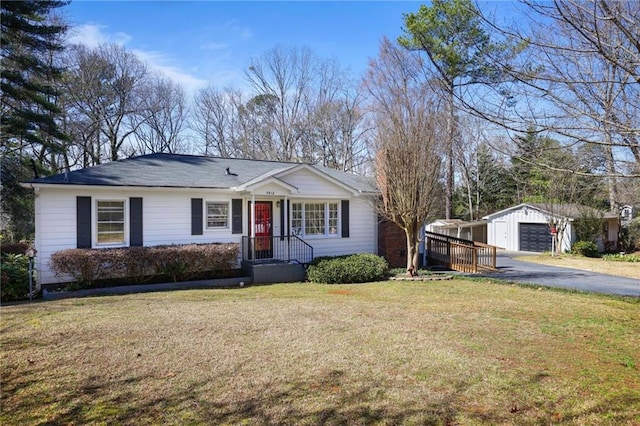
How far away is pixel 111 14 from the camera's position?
12.5m

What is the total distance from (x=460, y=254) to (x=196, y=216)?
34.4ft

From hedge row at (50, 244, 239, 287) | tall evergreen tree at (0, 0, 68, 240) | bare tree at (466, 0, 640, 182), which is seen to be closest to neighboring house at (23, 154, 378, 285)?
hedge row at (50, 244, 239, 287)

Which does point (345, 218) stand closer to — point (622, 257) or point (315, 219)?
point (315, 219)

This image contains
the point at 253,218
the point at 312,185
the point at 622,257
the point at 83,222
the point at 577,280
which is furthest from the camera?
the point at 622,257

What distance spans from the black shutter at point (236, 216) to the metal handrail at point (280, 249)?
37cm

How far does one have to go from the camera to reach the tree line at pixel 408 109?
4.48 metres

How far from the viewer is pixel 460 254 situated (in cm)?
1603

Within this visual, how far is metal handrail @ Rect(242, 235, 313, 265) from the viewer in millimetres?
13336

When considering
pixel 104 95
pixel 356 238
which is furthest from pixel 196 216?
pixel 104 95

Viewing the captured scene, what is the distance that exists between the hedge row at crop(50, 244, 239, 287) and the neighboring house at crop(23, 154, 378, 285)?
639 millimetres

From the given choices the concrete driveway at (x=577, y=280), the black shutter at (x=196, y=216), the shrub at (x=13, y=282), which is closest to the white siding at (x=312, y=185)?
the black shutter at (x=196, y=216)

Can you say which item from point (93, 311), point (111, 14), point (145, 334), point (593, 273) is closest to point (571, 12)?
point (145, 334)

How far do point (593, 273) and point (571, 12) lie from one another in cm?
1578

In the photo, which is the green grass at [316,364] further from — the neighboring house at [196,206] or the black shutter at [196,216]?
the black shutter at [196,216]
